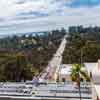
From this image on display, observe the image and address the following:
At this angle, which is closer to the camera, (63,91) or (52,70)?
(63,91)

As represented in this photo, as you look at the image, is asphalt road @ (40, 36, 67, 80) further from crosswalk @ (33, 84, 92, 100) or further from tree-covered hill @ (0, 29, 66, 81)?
crosswalk @ (33, 84, 92, 100)

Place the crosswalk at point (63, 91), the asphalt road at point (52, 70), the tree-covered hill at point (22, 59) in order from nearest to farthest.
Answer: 1. the crosswalk at point (63, 91)
2. the asphalt road at point (52, 70)
3. the tree-covered hill at point (22, 59)

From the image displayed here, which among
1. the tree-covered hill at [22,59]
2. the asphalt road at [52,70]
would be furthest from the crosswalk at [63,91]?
the tree-covered hill at [22,59]

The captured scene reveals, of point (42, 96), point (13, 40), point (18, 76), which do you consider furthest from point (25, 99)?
point (13, 40)

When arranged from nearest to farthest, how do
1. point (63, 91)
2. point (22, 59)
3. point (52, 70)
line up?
point (63, 91) → point (52, 70) → point (22, 59)

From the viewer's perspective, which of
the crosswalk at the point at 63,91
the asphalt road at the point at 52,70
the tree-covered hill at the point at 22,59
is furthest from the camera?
the tree-covered hill at the point at 22,59

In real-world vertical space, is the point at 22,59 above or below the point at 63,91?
above

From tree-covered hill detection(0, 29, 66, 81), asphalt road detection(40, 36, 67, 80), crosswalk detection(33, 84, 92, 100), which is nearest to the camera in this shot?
crosswalk detection(33, 84, 92, 100)

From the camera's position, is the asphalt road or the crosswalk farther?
the asphalt road

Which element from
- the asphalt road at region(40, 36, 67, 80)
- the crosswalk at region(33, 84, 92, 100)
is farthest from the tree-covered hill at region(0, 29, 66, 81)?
the crosswalk at region(33, 84, 92, 100)

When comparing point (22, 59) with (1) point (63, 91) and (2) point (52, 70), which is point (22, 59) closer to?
(2) point (52, 70)

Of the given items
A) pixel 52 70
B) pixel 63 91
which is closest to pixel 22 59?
pixel 52 70

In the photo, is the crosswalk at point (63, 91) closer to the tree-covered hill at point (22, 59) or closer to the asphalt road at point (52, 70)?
the asphalt road at point (52, 70)
